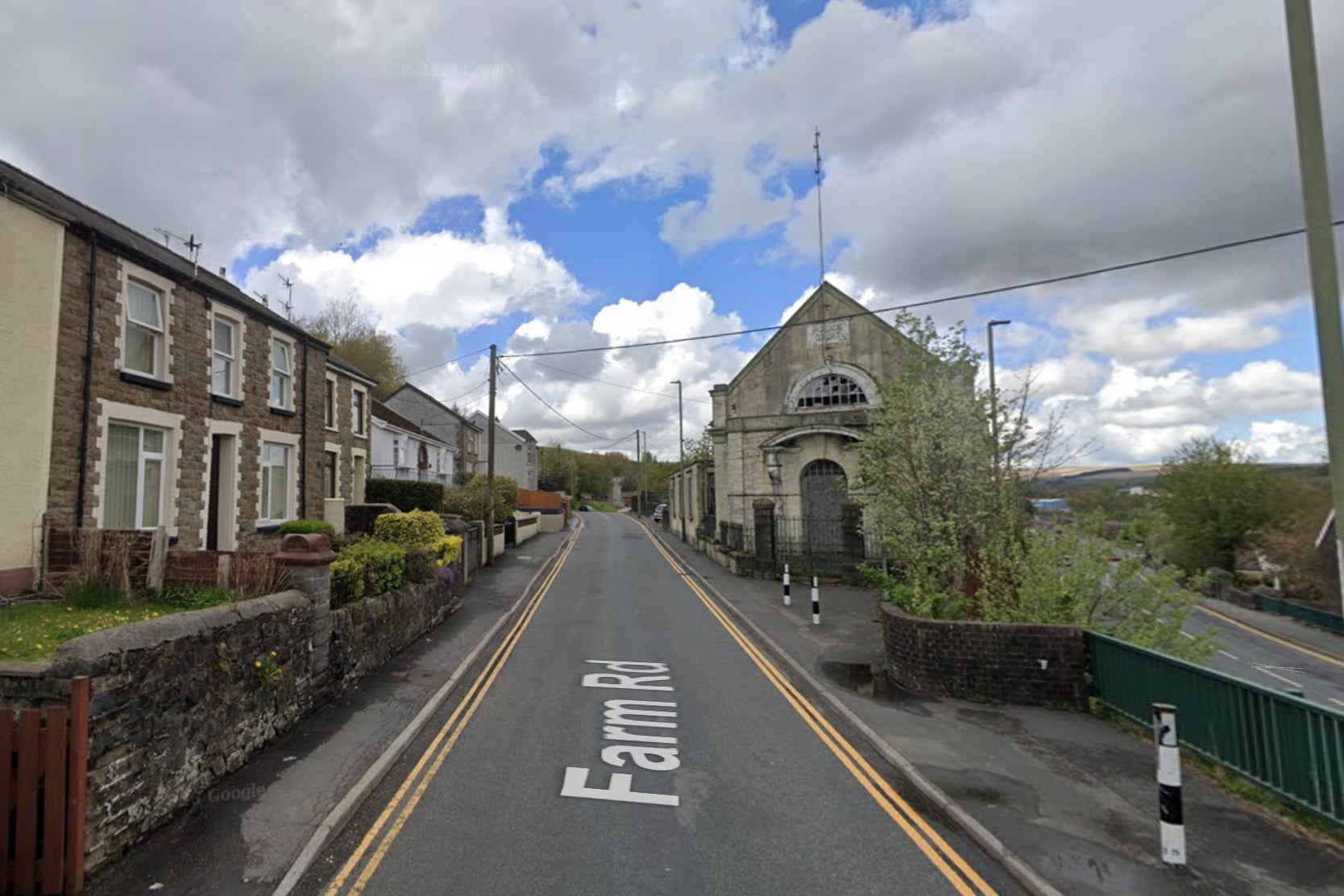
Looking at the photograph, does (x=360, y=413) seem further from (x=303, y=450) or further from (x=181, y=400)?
(x=181, y=400)

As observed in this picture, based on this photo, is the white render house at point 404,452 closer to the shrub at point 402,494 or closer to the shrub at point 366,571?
the shrub at point 402,494

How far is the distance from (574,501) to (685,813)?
276 ft

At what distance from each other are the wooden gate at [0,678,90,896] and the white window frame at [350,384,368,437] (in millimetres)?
21658

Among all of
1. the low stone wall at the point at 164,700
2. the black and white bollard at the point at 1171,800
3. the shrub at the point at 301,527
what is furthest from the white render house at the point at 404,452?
the black and white bollard at the point at 1171,800

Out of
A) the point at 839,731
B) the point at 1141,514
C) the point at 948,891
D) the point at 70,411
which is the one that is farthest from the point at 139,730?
the point at 1141,514

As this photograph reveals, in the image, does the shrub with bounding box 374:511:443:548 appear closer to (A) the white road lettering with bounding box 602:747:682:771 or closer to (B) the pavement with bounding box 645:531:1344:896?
(A) the white road lettering with bounding box 602:747:682:771

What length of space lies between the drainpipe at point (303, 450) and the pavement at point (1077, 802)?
47.6 ft

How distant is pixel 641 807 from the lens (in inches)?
209

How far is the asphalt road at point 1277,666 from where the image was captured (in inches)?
571

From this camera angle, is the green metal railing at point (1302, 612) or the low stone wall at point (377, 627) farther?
the green metal railing at point (1302, 612)

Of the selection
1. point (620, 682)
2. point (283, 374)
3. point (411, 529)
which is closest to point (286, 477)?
point (283, 374)

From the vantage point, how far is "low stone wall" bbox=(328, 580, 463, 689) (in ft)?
27.3

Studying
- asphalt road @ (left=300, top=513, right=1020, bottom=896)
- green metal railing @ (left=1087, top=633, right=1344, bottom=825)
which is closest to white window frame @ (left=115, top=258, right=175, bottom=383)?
asphalt road @ (left=300, top=513, right=1020, bottom=896)

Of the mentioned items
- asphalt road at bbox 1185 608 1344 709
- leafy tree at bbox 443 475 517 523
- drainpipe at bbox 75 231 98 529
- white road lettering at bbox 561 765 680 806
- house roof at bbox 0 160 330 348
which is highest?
house roof at bbox 0 160 330 348
